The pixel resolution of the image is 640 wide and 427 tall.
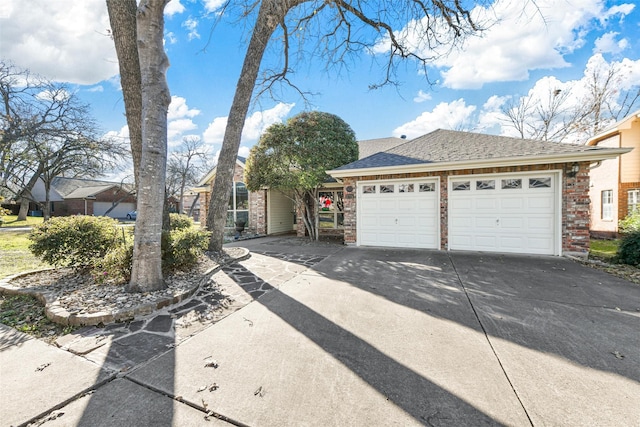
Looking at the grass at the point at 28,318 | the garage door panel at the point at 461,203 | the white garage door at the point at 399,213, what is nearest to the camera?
the grass at the point at 28,318

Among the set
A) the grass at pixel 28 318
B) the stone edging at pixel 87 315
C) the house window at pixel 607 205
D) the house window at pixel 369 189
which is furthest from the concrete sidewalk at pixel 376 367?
the house window at pixel 607 205

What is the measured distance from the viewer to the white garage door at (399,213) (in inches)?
331

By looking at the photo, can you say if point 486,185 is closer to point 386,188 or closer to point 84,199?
point 386,188

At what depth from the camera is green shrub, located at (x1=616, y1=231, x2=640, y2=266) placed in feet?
19.9

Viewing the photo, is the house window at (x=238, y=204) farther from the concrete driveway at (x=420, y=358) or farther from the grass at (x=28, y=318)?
the concrete driveway at (x=420, y=358)

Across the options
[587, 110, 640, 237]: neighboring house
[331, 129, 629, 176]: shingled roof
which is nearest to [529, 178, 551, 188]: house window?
[331, 129, 629, 176]: shingled roof

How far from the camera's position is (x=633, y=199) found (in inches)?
434

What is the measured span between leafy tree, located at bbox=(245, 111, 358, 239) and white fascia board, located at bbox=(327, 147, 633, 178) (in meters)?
1.11

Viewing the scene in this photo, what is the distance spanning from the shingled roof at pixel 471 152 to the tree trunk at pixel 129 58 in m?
5.69

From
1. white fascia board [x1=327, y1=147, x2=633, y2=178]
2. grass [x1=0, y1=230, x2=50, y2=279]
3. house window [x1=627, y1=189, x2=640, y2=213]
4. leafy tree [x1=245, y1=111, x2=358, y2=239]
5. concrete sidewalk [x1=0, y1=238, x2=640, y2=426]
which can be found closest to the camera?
concrete sidewalk [x1=0, y1=238, x2=640, y2=426]

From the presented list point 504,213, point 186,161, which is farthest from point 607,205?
point 186,161

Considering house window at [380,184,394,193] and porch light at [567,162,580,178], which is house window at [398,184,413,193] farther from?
porch light at [567,162,580,178]

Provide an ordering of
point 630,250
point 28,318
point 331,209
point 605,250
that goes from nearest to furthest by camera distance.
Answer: point 28,318 → point 630,250 → point 605,250 → point 331,209

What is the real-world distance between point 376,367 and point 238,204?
13.0 metres
